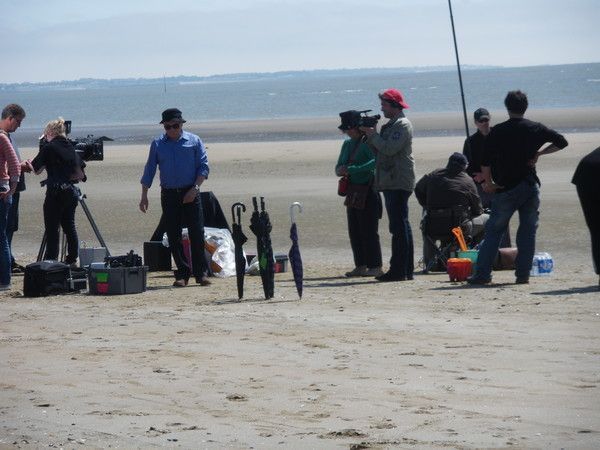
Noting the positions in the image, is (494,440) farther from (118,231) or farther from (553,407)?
(118,231)

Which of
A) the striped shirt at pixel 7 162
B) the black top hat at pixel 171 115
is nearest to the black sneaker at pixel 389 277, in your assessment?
the black top hat at pixel 171 115

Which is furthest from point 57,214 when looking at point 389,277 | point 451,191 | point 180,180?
point 451,191

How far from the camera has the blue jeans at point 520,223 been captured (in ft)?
33.4

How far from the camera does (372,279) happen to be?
11375 mm

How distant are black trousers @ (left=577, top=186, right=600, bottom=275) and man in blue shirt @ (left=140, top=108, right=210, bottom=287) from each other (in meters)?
3.26

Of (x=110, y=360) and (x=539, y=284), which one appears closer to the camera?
(x=110, y=360)

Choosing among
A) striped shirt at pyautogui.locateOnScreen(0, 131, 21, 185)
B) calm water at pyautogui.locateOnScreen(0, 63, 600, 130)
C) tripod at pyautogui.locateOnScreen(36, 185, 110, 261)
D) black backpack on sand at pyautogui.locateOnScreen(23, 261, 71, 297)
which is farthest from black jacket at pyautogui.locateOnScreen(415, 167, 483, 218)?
calm water at pyautogui.locateOnScreen(0, 63, 600, 130)

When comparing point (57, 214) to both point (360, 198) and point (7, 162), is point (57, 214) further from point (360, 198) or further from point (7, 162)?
point (360, 198)

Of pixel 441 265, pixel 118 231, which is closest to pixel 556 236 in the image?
pixel 441 265

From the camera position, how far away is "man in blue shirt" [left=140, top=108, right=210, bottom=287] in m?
11.0

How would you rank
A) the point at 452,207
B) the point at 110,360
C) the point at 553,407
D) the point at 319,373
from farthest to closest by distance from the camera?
the point at 452,207
the point at 110,360
the point at 319,373
the point at 553,407

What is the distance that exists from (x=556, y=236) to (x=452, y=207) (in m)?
3.57

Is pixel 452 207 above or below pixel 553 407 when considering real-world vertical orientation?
above

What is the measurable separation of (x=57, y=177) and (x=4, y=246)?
Answer: 2.87 ft
